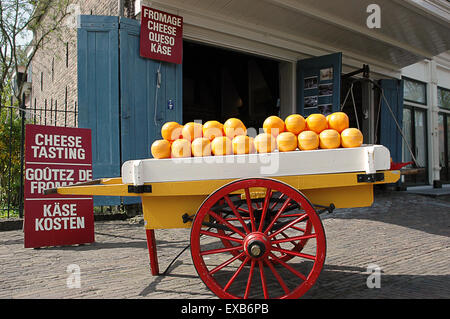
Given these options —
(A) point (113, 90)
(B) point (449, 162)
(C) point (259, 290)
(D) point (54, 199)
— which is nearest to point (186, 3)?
(A) point (113, 90)

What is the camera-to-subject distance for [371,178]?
234cm

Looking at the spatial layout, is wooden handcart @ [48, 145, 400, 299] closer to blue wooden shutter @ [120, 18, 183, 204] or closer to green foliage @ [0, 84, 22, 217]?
blue wooden shutter @ [120, 18, 183, 204]

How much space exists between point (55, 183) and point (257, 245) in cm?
326

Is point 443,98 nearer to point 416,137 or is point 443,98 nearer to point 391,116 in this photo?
point 416,137

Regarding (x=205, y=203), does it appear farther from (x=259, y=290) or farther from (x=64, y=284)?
(x=64, y=284)

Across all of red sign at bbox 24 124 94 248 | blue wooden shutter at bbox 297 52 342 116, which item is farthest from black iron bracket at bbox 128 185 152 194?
blue wooden shutter at bbox 297 52 342 116

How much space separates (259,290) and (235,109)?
354 inches

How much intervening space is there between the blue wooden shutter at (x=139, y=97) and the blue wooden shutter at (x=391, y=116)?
6591 mm

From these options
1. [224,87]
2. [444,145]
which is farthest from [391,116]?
[224,87]

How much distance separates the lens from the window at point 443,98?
12797mm

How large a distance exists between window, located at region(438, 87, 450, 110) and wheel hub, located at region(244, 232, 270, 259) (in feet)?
43.2

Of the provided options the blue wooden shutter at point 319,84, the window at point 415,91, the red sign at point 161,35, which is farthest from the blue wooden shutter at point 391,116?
the red sign at point 161,35

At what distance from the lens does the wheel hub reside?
2254 mm
